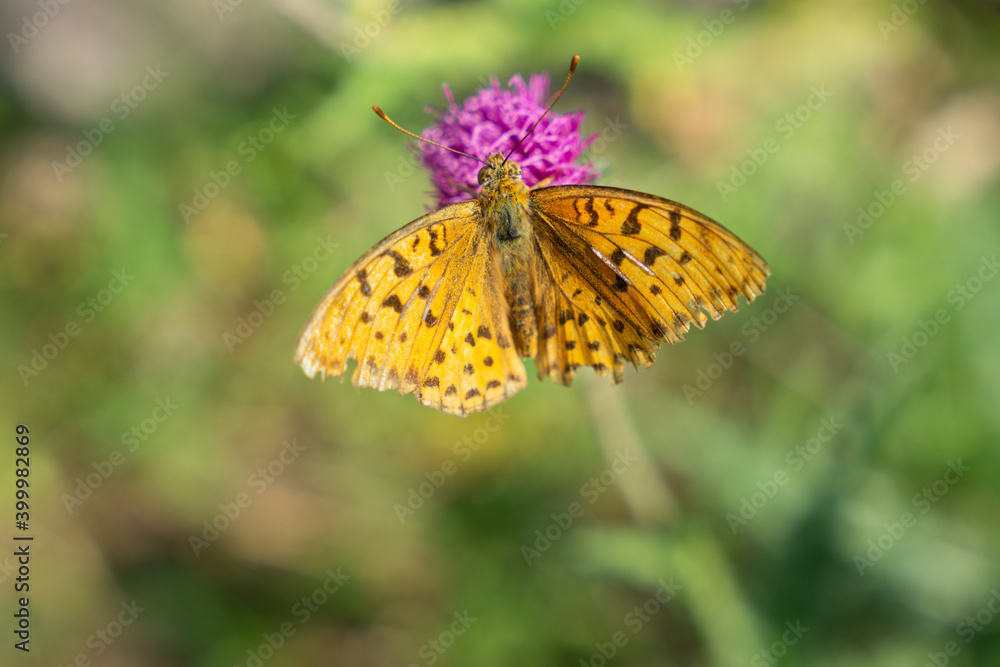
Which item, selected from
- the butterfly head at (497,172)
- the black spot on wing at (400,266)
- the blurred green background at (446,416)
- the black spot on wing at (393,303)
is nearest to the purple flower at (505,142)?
the butterfly head at (497,172)

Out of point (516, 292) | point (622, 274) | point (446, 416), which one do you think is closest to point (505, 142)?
point (516, 292)

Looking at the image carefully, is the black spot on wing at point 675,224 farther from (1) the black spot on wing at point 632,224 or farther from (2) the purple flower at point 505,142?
(2) the purple flower at point 505,142

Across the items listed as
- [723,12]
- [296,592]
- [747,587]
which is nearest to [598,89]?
[723,12]

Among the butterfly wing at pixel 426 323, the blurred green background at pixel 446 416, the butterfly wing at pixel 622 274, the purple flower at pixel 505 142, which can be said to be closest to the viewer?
the butterfly wing at pixel 622 274

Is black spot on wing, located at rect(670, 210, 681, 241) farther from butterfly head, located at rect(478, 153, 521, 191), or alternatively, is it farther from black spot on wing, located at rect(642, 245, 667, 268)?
butterfly head, located at rect(478, 153, 521, 191)

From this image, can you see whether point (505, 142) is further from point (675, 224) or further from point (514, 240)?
point (675, 224)

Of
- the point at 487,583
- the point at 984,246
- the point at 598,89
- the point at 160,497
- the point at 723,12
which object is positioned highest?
the point at 723,12

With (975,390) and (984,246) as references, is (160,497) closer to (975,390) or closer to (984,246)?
(975,390)
